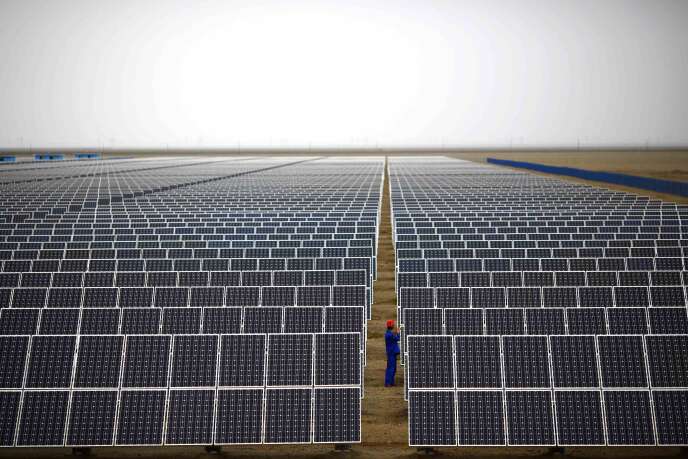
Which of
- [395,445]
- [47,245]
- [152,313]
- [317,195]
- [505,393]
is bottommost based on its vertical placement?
[395,445]

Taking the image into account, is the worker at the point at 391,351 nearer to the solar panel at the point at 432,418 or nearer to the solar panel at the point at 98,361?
the solar panel at the point at 432,418

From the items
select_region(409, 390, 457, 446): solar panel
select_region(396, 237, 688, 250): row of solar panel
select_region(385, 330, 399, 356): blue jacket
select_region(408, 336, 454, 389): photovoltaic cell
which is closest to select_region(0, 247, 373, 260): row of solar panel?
select_region(396, 237, 688, 250): row of solar panel

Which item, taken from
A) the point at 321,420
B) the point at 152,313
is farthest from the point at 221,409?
the point at 152,313

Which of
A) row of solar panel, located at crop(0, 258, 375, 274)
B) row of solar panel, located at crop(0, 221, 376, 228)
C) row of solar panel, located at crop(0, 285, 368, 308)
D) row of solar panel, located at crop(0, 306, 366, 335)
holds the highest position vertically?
row of solar panel, located at crop(0, 221, 376, 228)

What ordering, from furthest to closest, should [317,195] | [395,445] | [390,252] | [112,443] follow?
[317,195], [390,252], [395,445], [112,443]

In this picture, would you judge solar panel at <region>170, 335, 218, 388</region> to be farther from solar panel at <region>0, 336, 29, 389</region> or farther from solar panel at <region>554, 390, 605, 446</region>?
solar panel at <region>554, 390, 605, 446</region>

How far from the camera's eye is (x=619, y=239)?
2391 cm

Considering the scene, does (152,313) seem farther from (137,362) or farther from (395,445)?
(395,445)

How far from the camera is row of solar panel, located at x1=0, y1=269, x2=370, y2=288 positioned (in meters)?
17.0

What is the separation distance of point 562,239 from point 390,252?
28.3 feet

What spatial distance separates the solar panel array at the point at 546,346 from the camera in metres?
10.0

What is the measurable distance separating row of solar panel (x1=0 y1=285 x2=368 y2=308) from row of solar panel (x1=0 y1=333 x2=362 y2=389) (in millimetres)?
3928

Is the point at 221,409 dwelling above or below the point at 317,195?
Result: below

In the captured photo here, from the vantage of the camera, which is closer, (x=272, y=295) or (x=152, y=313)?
(x=152, y=313)
